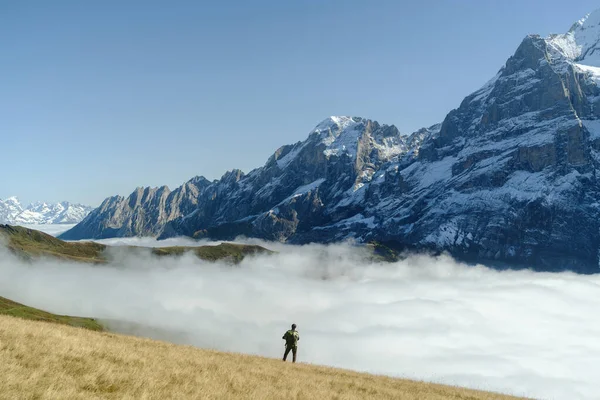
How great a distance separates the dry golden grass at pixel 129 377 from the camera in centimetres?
1341

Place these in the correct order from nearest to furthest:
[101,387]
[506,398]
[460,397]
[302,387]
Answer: [101,387] < [302,387] < [460,397] < [506,398]

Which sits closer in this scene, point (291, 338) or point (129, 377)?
point (129, 377)

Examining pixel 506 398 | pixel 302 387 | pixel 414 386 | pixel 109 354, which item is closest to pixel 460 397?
pixel 414 386

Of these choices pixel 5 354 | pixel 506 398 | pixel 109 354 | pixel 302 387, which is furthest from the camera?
pixel 506 398

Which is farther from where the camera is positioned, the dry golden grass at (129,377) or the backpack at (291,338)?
the backpack at (291,338)

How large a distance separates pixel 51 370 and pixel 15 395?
2.75 metres

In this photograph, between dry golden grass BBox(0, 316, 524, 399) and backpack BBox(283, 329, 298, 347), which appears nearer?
dry golden grass BBox(0, 316, 524, 399)

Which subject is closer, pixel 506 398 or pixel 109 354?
pixel 109 354

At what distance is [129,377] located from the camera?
617 inches

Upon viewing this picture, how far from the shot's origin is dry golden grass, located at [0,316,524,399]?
44.0 feet

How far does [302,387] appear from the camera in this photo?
20312 millimetres

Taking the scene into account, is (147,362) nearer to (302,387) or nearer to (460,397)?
(302,387)

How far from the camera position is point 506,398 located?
28.2 metres

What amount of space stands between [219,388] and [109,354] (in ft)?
18.5
